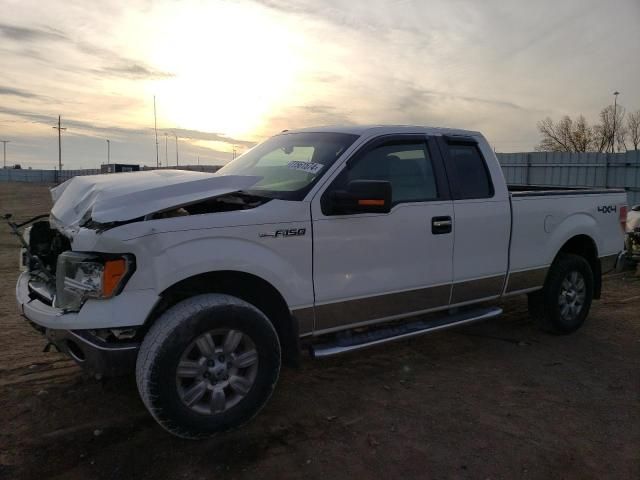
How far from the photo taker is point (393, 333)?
4094 mm

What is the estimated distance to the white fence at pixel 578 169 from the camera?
15.2 metres

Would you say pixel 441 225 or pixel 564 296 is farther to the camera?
pixel 564 296

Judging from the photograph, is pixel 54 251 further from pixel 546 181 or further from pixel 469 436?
pixel 546 181

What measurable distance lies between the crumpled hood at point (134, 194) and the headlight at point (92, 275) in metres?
0.23

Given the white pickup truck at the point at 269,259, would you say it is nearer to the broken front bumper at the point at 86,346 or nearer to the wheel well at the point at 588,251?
the broken front bumper at the point at 86,346

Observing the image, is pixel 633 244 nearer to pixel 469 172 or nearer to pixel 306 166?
pixel 469 172

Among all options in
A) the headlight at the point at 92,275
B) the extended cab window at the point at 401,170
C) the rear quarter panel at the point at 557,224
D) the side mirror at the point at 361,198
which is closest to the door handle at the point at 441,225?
the extended cab window at the point at 401,170

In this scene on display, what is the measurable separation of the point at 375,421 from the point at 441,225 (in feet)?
5.30

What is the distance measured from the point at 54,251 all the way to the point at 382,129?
8.59ft

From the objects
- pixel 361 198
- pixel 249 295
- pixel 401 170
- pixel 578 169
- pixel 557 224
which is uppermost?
pixel 578 169

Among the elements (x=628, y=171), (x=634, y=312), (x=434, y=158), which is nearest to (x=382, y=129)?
(x=434, y=158)

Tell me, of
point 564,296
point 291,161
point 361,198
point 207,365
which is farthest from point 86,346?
point 564,296

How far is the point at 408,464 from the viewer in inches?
122

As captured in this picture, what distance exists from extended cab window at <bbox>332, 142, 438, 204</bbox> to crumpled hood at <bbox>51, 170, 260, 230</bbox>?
0.85 m
